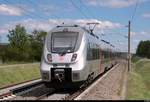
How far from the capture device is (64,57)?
2073 cm

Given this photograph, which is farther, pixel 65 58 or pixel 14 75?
pixel 14 75

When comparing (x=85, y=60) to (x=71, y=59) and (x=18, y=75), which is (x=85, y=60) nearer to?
(x=71, y=59)

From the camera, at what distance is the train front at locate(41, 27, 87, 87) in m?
20.5

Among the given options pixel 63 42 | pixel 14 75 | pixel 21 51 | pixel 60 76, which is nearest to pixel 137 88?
pixel 63 42

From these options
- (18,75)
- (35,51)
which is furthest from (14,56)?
(18,75)

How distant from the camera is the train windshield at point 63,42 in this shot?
828 inches

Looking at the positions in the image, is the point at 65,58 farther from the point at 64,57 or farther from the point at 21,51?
the point at 21,51

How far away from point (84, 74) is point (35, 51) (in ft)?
225

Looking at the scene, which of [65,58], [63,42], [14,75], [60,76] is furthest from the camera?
[14,75]

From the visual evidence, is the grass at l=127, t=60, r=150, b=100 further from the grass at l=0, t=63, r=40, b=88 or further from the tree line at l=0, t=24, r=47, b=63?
the tree line at l=0, t=24, r=47, b=63

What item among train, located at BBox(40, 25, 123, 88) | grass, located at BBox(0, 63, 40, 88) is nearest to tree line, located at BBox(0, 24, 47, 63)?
grass, located at BBox(0, 63, 40, 88)

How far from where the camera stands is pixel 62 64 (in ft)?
67.7

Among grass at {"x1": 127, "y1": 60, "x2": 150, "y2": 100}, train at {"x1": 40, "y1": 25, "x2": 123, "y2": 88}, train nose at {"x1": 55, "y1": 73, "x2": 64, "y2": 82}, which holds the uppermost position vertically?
train at {"x1": 40, "y1": 25, "x2": 123, "y2": 88}

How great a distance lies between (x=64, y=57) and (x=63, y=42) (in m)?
0.95
